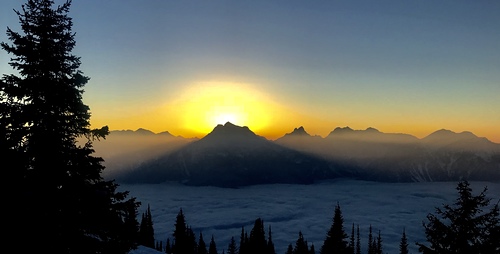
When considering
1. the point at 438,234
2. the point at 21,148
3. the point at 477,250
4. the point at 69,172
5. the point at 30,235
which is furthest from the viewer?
the point at 438,234

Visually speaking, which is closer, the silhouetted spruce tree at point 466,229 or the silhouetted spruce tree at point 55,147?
the silhouetted spruce tree at point 55,147

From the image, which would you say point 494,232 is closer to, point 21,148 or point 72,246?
point 72,246

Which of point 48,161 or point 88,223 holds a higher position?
point 48,161

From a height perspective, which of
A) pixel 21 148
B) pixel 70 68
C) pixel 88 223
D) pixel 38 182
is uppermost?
pixel 70 68

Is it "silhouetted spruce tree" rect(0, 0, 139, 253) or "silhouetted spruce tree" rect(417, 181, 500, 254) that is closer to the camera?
"silhouetted spruce tree" rect(0, 0, 139, 253)

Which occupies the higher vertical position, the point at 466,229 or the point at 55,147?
the point at 55,147

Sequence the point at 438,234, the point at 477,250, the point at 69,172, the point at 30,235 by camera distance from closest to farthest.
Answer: the point at 30,235
the point at 69,172
the point at 477,250
the point at 438,234

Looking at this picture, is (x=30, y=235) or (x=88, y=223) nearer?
(x=30, y=235)

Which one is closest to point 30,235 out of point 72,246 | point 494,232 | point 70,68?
point 72,246
